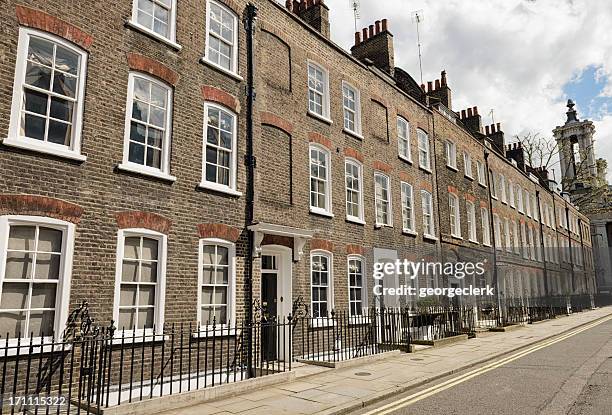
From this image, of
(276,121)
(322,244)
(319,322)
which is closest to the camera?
(276,121)

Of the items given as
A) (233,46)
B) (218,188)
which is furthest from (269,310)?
(233,46)

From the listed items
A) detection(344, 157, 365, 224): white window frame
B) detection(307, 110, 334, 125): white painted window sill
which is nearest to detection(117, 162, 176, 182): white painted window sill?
detection(307, 110, 334, 125): white painted window sill

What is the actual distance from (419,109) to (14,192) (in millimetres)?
17064

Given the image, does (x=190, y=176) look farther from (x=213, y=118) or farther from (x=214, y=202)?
(x=213, y=118)

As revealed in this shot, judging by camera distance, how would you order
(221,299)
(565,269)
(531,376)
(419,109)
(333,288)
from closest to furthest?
(531,376) → (221,299) → (333,288) → (419,109) → (565,269)

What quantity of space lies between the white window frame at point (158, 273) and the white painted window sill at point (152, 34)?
14.0ft

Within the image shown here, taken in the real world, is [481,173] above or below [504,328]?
above

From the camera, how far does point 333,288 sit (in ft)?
44.5

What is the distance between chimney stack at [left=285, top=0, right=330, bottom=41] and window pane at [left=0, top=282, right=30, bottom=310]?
12.3 metres

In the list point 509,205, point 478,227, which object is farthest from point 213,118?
point 509,205

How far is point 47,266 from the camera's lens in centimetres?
758

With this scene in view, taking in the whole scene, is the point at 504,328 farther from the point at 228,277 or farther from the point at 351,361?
the point at 228,277

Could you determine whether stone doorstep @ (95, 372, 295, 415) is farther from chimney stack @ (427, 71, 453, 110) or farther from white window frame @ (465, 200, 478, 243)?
chimney stack @ (427, 71, 453, 110)

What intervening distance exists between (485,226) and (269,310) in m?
17.6
